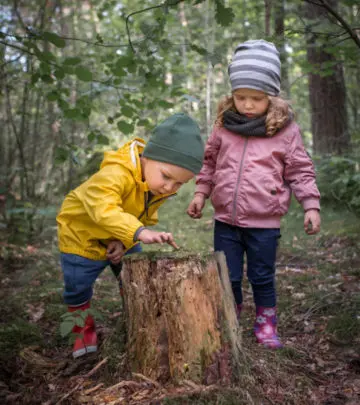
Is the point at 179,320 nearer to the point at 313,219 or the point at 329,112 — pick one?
the point at 313,219

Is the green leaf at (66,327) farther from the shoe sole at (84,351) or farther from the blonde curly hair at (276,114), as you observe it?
the blonde curly hair at (276,114)

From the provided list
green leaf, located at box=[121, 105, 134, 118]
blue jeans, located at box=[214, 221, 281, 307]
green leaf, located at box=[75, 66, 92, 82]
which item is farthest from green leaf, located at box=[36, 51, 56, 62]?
blue jeans, located at box=[214, 221, 281, 307]

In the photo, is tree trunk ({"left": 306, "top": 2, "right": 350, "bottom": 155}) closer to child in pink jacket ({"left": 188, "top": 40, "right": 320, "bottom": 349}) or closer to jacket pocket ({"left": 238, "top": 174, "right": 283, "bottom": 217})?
child in pink jacket ({"left": 188, "top": 40, "right": 320, "bottom": 349})

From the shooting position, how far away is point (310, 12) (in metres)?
6.71

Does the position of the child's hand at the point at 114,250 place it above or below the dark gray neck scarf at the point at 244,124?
below

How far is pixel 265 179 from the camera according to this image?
2.95 metres

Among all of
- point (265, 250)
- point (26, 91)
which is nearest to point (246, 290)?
point (265, 250)

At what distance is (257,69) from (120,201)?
4.37ft

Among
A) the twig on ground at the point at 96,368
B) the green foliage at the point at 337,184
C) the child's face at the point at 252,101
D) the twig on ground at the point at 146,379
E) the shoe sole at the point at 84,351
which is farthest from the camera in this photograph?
the green foliage at the point at 337,184

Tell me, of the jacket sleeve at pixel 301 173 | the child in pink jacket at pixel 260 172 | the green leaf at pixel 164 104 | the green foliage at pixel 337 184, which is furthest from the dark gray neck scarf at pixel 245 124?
the green foliage at pixel 337 184

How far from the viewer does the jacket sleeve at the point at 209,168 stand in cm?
326

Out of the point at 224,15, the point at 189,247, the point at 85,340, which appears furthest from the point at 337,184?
the point at 85,340

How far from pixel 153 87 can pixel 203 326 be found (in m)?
2.62

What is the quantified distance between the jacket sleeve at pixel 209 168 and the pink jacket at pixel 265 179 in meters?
0.22
